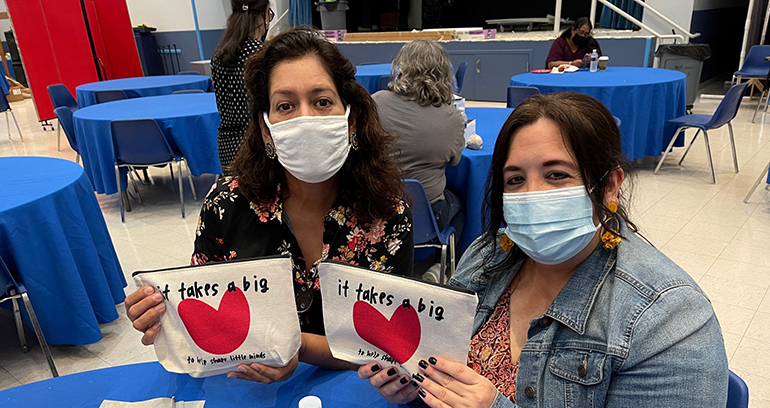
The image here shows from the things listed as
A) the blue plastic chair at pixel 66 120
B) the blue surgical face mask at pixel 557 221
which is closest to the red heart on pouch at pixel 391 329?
the blue surgical face mask at pixel 557 221

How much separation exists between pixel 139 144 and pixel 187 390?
324 centimetres

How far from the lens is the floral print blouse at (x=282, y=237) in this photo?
4.40 feet

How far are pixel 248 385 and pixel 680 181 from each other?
4483 millimetres

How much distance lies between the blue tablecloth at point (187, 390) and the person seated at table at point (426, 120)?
5.07 ft

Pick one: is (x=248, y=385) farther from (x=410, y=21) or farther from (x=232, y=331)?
(x=410, y=21)

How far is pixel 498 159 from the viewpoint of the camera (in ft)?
3.54

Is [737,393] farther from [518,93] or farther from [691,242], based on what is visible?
[518,93]

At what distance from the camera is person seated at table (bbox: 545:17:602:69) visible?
5.64 metres

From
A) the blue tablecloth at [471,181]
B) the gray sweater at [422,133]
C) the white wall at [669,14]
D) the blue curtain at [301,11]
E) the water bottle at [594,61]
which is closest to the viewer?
the gray sweater at [422,133]

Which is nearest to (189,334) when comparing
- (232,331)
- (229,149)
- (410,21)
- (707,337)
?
(232,331)

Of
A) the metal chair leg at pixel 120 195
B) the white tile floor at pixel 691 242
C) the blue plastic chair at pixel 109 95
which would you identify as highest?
the blue plastic chair at pixel 109 95

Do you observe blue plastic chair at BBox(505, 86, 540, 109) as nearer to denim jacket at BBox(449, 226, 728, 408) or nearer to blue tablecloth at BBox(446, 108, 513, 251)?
blue tablecloth at BBox(446, 108, 513, 251)

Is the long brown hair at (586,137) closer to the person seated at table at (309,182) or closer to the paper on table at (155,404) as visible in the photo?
the person seated at table at (309,182)

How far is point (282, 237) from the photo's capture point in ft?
4.42
